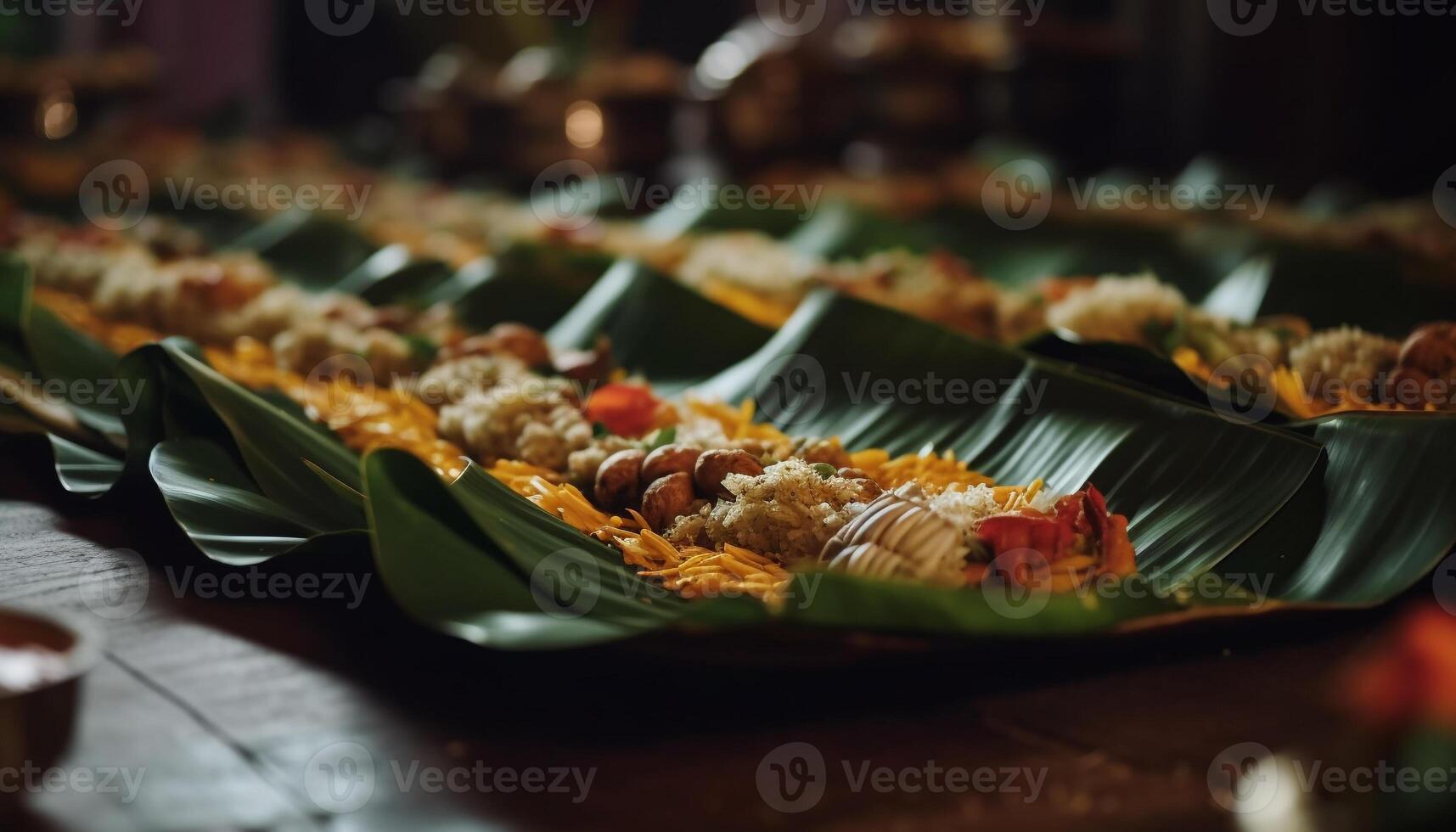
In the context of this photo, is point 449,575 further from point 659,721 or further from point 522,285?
point 522,285

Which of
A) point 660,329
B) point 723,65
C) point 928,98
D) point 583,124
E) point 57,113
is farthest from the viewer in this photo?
point 57,113

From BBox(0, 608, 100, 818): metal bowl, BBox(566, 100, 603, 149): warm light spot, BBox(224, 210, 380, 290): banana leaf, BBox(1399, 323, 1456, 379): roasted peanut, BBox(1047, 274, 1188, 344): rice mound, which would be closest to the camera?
BBox(0, 608, 100, 818): metal bowl

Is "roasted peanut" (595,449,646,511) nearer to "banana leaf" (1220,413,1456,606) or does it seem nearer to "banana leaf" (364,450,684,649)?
"banana leaf" (364,450,684,649)

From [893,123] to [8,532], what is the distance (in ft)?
13.9

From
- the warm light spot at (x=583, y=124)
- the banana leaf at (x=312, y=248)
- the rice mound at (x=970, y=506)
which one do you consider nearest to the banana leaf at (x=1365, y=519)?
the rice mound at (x=970, y=506)

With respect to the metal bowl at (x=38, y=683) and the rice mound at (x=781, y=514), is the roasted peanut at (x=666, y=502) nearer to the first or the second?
the rice mound at (x=781, y=514)

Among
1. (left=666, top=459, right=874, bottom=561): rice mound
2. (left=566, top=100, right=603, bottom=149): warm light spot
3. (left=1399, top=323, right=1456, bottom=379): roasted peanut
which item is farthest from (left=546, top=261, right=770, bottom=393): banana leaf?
(left=566, top=100, right=603, bottom=149): warm light spot

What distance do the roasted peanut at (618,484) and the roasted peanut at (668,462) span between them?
13 millimetres

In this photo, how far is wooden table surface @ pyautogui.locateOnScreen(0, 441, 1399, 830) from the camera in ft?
3.03


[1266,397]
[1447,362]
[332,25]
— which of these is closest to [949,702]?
[1266,397]

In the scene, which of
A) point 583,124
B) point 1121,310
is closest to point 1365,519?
point 1121,310

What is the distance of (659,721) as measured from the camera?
43.1 inches

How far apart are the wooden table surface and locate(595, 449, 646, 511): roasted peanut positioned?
1.10ft

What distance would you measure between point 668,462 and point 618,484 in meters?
0.06
